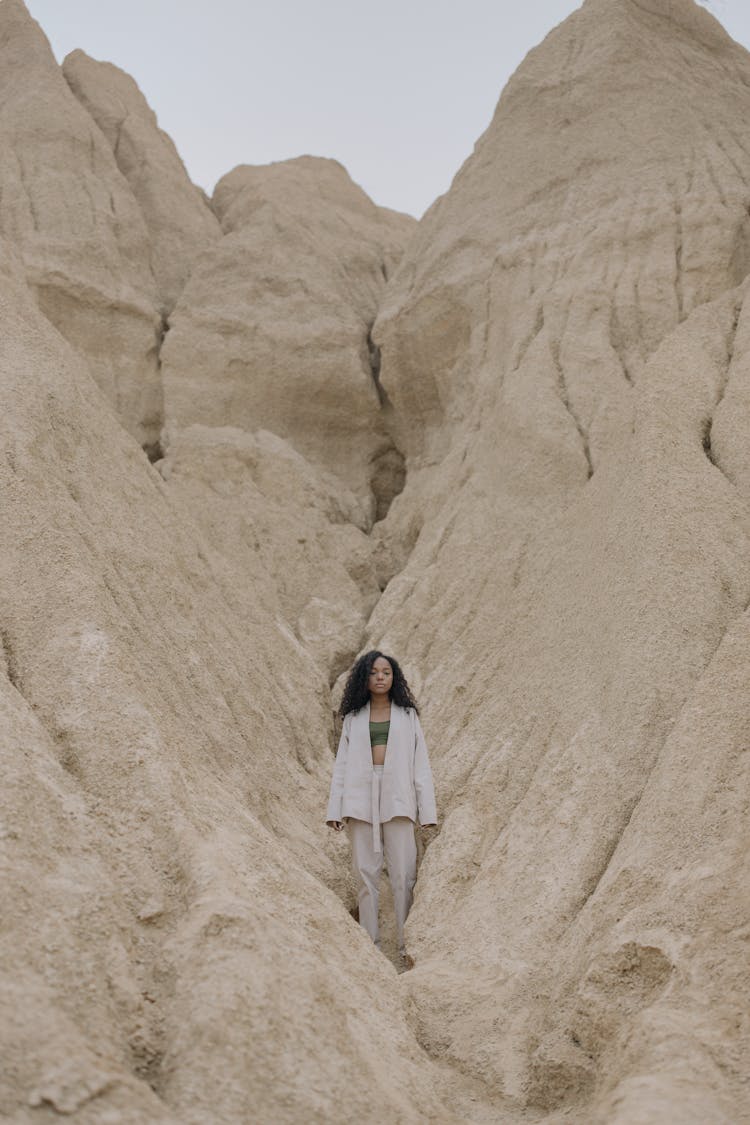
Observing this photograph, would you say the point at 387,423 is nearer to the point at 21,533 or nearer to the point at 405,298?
the point at 405,298

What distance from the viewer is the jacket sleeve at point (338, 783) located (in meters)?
6.99

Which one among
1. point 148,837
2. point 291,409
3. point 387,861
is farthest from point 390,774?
point 291,409

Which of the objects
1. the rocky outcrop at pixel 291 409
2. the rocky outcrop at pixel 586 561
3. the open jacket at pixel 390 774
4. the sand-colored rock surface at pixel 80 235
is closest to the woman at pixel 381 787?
the open jacket at pixel 390 774

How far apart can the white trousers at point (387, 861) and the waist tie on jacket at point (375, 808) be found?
31mm

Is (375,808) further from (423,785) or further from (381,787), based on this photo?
(423,785)

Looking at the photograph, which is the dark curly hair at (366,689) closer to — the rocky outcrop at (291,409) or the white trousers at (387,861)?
the white trousers at (387,861)

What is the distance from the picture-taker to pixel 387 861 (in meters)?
7.09

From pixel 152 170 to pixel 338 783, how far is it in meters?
11.0

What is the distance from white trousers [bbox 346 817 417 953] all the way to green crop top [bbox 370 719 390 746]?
1.66ft

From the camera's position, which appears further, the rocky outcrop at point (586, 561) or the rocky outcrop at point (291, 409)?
the rocky outcrop at point (291, 409)

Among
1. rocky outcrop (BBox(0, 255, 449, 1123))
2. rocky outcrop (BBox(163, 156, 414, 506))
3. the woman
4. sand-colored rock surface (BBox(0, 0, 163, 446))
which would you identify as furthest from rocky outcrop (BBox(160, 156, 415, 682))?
the woman

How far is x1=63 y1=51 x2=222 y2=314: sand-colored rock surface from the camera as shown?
562 inches

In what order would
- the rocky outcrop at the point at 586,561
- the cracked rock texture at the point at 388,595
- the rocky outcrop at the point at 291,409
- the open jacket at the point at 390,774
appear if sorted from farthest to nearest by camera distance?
1. the rocky outcrop at the point at 291,409
2. the open jacket at the point at 390,774
3. the rocky outcrop at the point at 586,561
4. the cracked rock texture at the point at 388,595

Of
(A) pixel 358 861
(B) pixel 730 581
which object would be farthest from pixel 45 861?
(B) pixel 730 581
